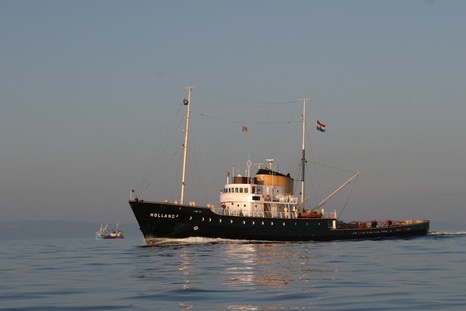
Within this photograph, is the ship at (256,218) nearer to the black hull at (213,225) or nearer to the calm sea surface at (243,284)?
the black hull at (213,225)

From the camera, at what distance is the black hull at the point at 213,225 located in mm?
78125

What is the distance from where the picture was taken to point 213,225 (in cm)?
8012

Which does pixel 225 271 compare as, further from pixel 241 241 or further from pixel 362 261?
pixel 241 241

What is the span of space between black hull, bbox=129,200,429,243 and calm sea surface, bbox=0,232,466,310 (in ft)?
72.5

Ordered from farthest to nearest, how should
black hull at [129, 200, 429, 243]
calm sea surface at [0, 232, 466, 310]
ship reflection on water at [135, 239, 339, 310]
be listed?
black hull at [129, 200, 429, 243] → ship reflection on water at [135, 239, 339, 310] → calm sea surface at [0, 232, 466, 310]

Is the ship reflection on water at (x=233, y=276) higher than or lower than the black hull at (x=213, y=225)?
lower

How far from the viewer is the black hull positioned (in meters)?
78.1

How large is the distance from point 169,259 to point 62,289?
21.2m

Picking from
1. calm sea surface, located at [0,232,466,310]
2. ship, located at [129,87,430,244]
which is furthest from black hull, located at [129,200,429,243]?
calm sea surface, located at [0,232,466,310]

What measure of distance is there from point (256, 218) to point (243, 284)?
159 feet

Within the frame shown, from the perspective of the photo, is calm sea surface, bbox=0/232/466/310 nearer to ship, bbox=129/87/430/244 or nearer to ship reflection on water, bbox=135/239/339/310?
ship reflection on water, bbox=135/239/339/310

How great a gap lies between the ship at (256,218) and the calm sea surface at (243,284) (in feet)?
72.8

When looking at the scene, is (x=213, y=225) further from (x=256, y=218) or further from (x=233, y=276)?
(x=233, y=276)

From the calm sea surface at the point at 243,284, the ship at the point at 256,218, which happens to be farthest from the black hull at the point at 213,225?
the calm sea surface at the point at 243,284
